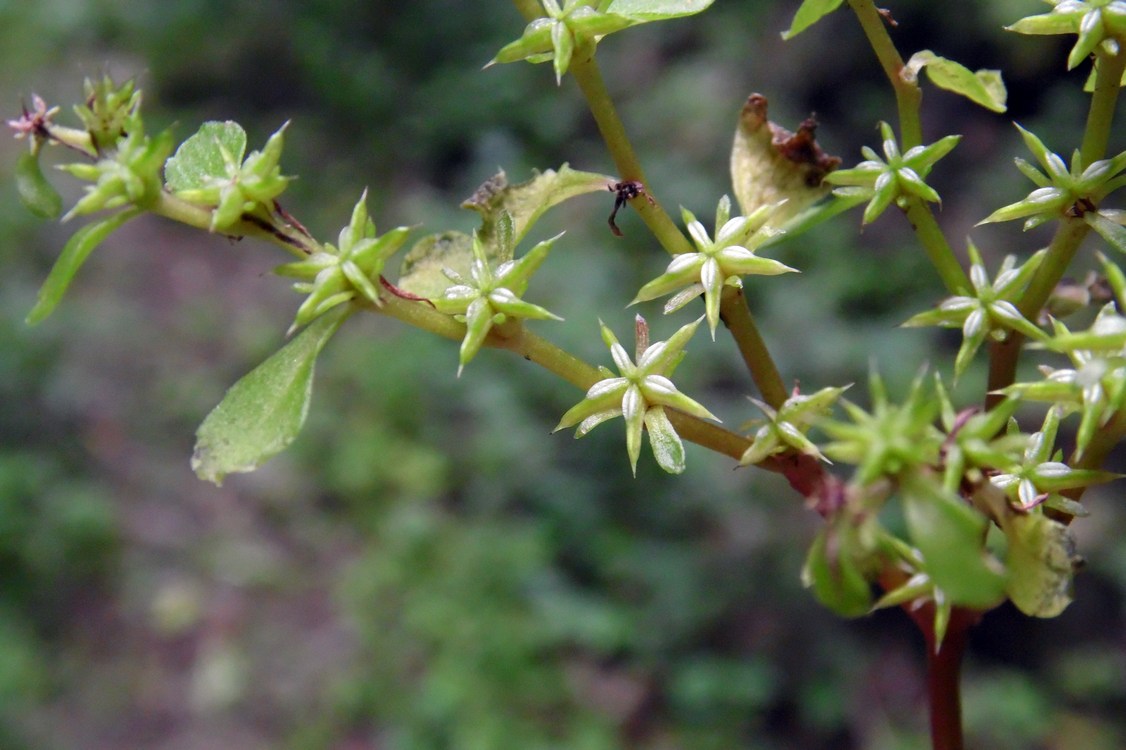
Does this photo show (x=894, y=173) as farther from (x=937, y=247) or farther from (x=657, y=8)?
(x=657, y=8)

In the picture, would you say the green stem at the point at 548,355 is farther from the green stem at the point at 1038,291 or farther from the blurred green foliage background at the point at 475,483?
the blurred green foliage background at the point at 475,483

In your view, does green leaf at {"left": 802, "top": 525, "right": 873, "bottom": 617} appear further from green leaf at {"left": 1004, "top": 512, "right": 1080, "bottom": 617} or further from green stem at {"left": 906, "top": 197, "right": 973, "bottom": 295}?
green stem at {"left": 906, "top": 197, "right": 973, "bottom": 295}

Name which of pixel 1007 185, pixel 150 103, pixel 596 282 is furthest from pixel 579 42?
pixel 150 103

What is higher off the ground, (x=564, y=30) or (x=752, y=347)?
(x=564, y=30)

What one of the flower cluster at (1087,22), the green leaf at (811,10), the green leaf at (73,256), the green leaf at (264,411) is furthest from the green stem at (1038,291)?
the green leaf at (73,256)

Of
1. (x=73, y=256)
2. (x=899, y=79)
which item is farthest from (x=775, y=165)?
(x=73, y=256)

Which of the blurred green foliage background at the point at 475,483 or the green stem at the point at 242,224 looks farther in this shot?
the blurred green foliage background at the point at 475,483
